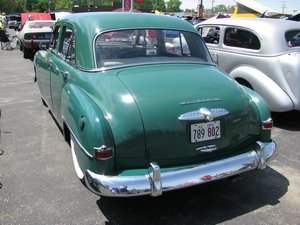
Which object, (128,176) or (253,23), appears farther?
(253,23)

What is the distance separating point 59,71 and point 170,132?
2.07 metres

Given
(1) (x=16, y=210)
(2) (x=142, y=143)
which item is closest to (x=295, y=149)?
(2) (x=142, y=143)

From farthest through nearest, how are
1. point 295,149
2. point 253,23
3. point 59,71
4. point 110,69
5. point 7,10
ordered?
point 7,10, point 253,23, point 295,149, point 59,71, point 110,69

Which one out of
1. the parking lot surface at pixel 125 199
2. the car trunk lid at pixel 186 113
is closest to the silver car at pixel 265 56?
the parking lot surface at pixel 125 199

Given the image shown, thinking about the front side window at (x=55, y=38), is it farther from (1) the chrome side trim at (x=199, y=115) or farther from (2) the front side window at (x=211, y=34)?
(2) the front side window at (x=211, y=34)

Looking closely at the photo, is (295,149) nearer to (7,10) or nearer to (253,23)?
(253,23)

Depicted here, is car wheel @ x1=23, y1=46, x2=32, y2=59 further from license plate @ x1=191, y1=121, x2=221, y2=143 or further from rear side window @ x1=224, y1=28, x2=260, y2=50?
license plate @ x1=191, y1=121, x2=221, y2=143

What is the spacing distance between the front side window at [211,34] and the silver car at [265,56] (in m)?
0.27

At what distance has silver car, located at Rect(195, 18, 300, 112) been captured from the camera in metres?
5.66

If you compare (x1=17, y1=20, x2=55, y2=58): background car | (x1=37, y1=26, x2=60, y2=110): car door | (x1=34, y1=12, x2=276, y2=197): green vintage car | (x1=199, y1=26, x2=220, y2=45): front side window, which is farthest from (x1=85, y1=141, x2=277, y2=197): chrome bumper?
(x1=17, y1=20, x2=55, y2=58): background car

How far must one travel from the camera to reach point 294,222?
3.28 meters

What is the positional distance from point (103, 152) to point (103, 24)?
1703 millimetres

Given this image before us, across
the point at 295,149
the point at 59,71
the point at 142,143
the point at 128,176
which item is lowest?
the point at 295,149

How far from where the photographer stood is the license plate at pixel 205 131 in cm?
322
